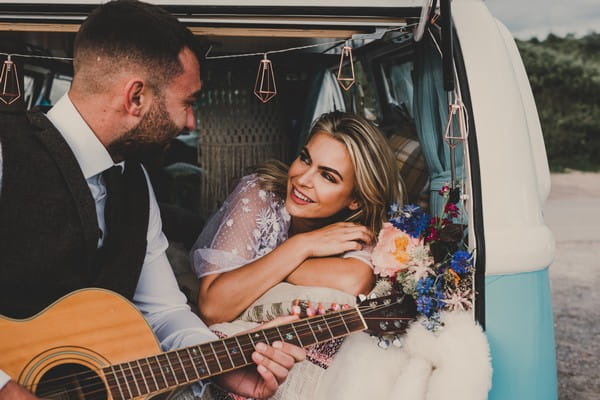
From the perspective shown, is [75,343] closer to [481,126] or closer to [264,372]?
[264,372]

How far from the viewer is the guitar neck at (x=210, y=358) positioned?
1879 millimetres

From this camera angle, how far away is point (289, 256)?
2691 mm

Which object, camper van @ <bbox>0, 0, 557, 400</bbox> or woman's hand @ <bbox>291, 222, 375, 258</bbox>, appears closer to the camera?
camper van @ <bbox>0, 0, 557, 400</bbox>

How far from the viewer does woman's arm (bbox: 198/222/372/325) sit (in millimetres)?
2670

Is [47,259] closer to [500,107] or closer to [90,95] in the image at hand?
[90,95]

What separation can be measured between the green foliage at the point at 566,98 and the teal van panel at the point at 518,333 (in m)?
11.5

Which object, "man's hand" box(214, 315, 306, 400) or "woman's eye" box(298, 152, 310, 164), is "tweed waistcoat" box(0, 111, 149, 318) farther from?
"woman's eye" box(298, 152, 310, 164)

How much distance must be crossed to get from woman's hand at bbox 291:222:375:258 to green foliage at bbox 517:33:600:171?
11.3 m

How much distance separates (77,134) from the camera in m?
2.13

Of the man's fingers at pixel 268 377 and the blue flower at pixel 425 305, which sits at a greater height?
the blue flower at pixel 425 305

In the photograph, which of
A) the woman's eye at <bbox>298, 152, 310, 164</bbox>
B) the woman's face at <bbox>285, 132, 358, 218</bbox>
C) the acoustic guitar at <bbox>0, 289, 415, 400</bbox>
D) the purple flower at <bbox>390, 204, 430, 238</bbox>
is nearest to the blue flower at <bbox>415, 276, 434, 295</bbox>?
the purple flower at <bbox>390, 204, 430, 238</bbox>

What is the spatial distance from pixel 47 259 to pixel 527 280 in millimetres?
1609

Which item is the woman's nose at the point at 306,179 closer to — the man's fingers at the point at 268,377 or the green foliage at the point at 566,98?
the man's fingers at the point at 268,377

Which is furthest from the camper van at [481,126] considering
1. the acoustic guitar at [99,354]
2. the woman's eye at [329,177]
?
the acoustic guitar at [99,354]
